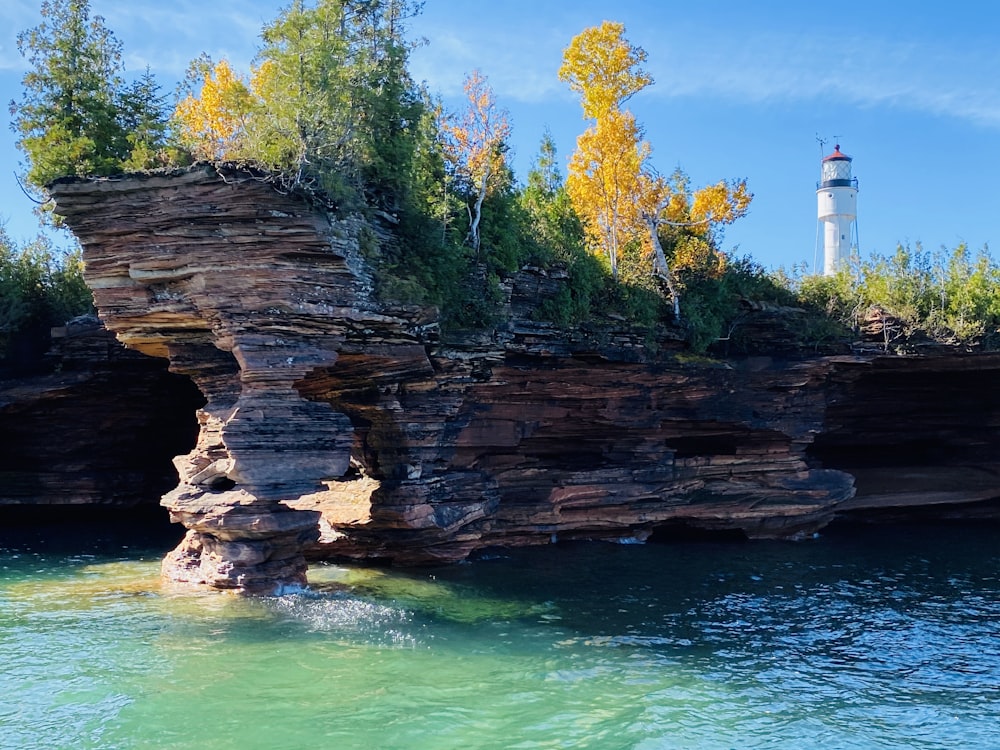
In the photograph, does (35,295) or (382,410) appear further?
(35,295)

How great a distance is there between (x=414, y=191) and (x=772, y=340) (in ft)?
44.6

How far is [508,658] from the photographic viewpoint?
15070mm

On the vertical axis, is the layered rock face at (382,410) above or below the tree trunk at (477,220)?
below

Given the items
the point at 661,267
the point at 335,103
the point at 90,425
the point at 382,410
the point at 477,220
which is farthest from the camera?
the point at 90,425

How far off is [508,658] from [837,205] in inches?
1818

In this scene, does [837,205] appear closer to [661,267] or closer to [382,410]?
[661,267]

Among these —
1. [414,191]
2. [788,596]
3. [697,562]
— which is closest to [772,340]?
[697,562]

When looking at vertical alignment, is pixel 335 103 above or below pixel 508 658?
above

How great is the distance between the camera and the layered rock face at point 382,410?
18.5 metres

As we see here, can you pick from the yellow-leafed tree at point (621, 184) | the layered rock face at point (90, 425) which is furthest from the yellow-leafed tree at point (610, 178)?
the layered rock face at point (90, 425)

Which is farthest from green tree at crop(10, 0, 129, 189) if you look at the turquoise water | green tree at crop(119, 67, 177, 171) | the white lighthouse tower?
the white lighthouse tower

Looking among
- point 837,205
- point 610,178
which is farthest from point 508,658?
point 837,205

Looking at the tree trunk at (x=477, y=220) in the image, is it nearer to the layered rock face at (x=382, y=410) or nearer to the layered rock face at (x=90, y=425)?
→ the layered rock face at (x=382, y=410)

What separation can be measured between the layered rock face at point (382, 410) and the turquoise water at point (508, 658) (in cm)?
194
